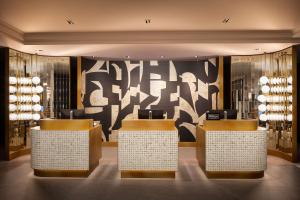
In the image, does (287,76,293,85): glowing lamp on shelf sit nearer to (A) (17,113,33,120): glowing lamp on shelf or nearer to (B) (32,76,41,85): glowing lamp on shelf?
(B) (32,76,41,85): glowing lamp on shelf

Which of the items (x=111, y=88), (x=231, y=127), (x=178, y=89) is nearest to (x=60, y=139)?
(x=231, y=127)

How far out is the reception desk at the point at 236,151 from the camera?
233 inches

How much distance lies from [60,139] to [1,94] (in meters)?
2.87

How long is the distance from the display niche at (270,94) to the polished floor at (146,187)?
5.34 feet

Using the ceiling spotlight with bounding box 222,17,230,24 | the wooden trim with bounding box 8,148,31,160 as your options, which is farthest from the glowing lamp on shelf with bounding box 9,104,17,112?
the ceiling spotlight with bounding box 222,17,230,24

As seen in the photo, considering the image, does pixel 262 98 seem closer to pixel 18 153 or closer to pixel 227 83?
pixel 227 83

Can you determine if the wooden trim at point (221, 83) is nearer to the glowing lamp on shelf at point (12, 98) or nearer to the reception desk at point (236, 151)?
the reception desk at point (236, 151)

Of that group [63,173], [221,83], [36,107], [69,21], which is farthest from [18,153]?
[221,83]

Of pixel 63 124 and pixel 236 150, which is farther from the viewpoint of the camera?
pixel 63 124

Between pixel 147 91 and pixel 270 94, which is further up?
pixel 147 91

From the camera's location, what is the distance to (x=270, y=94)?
342 inches

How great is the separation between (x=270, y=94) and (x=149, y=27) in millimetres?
4126

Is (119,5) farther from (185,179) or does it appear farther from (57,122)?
(185,179)

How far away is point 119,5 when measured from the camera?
5305 millimetres
